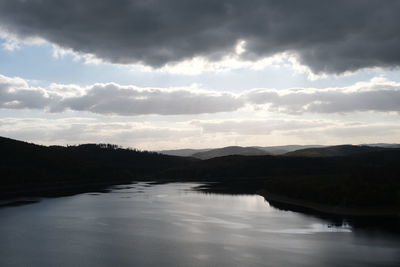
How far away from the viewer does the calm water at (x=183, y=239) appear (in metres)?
37.4

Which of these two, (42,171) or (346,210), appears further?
(42,171)

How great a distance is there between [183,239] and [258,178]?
425ft

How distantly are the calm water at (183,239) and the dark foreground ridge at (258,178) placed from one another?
10302 mm

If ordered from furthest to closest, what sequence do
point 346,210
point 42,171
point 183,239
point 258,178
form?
point 258,178, point 42,171, point 346,210, point 183,239

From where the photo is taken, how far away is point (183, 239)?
47375 mm

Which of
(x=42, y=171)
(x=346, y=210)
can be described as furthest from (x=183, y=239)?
(x=42, y=171)

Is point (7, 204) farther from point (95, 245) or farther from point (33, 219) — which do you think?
point (95, 245)

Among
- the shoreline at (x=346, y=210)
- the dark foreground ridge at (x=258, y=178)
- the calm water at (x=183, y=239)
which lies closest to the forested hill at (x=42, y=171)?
the dark foreground ridge at (x=258, y=178)

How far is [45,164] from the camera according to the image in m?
154

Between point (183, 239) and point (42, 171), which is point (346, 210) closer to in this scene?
point (183, 239)

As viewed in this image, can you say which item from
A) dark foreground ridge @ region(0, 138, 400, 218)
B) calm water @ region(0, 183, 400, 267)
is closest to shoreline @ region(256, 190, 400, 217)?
dark foreground ridge @ region(0, 138, 400, 218)

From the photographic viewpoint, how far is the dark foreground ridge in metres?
70.1

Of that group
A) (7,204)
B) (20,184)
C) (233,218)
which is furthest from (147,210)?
(20,184)

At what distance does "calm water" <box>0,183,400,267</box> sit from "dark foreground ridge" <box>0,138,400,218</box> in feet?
33.8
